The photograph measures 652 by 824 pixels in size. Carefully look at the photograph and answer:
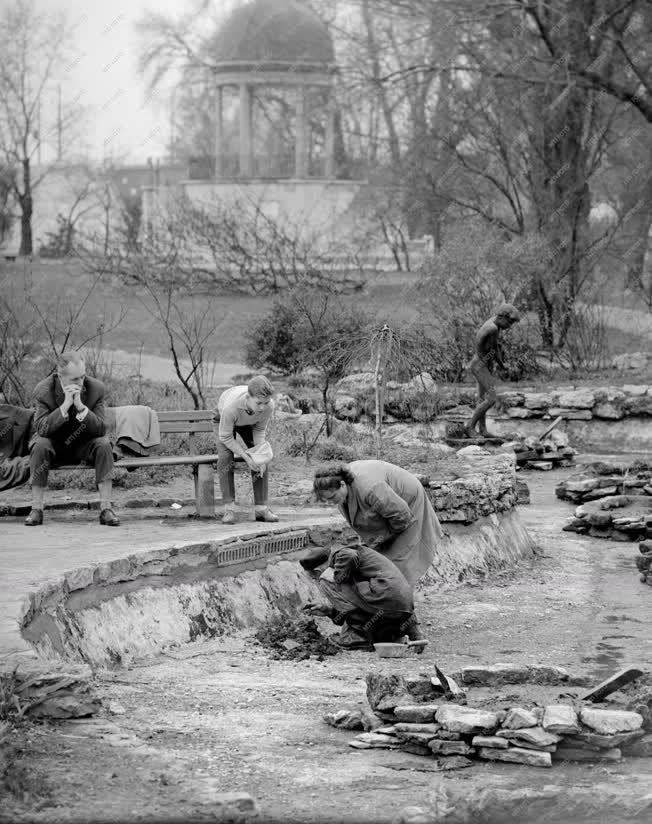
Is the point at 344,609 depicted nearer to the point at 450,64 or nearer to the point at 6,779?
the point at 6,779

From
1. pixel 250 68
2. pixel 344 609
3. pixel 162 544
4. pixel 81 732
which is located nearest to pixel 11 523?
pixel 162 544

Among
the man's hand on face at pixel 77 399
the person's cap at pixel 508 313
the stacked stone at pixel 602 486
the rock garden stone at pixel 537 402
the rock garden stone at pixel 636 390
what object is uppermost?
the person's cap at pixel 508 313

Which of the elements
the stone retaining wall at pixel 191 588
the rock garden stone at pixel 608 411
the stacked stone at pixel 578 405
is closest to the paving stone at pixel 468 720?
the stone retaining wall at pixel 191 588

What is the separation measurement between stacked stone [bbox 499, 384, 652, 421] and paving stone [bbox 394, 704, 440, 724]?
45.4ft

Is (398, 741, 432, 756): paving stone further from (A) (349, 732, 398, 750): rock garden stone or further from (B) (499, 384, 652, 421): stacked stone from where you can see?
(B) (499, 384, 652, 421): stacked stone

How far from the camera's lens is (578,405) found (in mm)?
20578

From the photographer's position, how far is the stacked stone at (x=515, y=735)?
6566mm

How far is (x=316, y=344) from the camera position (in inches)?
795

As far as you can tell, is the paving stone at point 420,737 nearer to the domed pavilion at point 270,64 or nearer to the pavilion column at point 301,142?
the domed pavilion at point 270,64

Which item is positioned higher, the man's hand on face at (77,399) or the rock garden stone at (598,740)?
the man's hand on face at (77,399)

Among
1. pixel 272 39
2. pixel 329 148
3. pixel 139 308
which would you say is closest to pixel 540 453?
pixel 139 308

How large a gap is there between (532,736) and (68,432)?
5.37 meters

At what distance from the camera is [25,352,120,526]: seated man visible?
10.8 metres

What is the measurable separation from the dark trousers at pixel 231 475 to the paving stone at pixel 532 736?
15.0 ft
